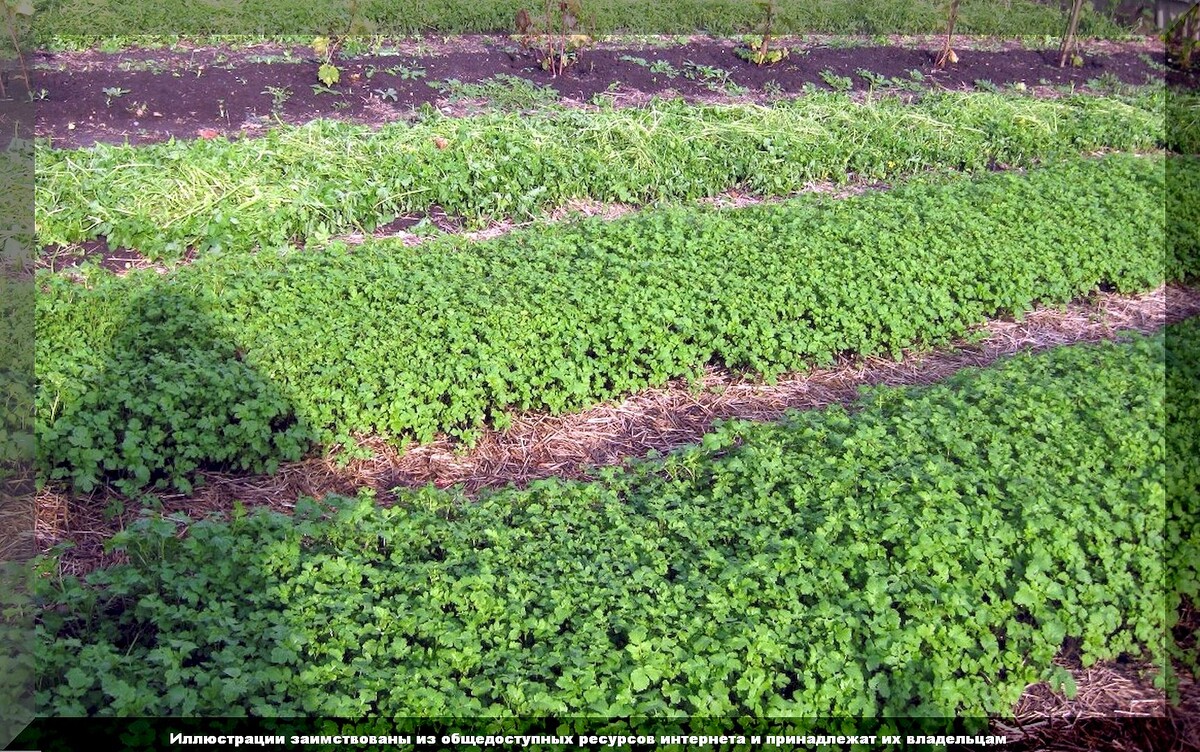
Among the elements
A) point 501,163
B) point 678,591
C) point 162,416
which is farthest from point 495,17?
point 678,591

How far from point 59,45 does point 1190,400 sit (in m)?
10.8

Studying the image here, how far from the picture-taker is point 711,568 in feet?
11.5

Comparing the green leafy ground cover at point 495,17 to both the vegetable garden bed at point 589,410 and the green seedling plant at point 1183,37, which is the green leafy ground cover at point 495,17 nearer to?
the green seedling plant at point 1183,37

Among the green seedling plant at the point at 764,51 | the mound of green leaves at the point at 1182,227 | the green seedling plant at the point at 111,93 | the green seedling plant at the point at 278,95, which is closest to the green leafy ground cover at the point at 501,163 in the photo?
the green seedling plant at the point at 278,95

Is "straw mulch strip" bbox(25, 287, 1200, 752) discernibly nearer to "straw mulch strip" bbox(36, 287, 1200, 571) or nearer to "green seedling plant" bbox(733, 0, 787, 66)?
"straw mulch strip" bbox(36, 287, 1200, 571)

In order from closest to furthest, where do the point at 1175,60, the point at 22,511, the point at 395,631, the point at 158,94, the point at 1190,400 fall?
the point at 395,631, the point at 22,511, the point at 1190,400, the point at 158,94, the point at 1175,60

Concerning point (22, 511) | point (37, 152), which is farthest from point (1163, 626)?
point (37, 152)

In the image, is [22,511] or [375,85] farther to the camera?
[375,85]

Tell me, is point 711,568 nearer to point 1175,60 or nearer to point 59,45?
point 59,45

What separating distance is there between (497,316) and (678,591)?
219cm

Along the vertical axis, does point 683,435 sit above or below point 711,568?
below

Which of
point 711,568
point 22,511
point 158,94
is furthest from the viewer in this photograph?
point 158,94

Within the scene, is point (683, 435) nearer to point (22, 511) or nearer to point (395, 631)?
point (395, 631)

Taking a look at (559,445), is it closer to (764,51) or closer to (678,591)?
(678,591)
